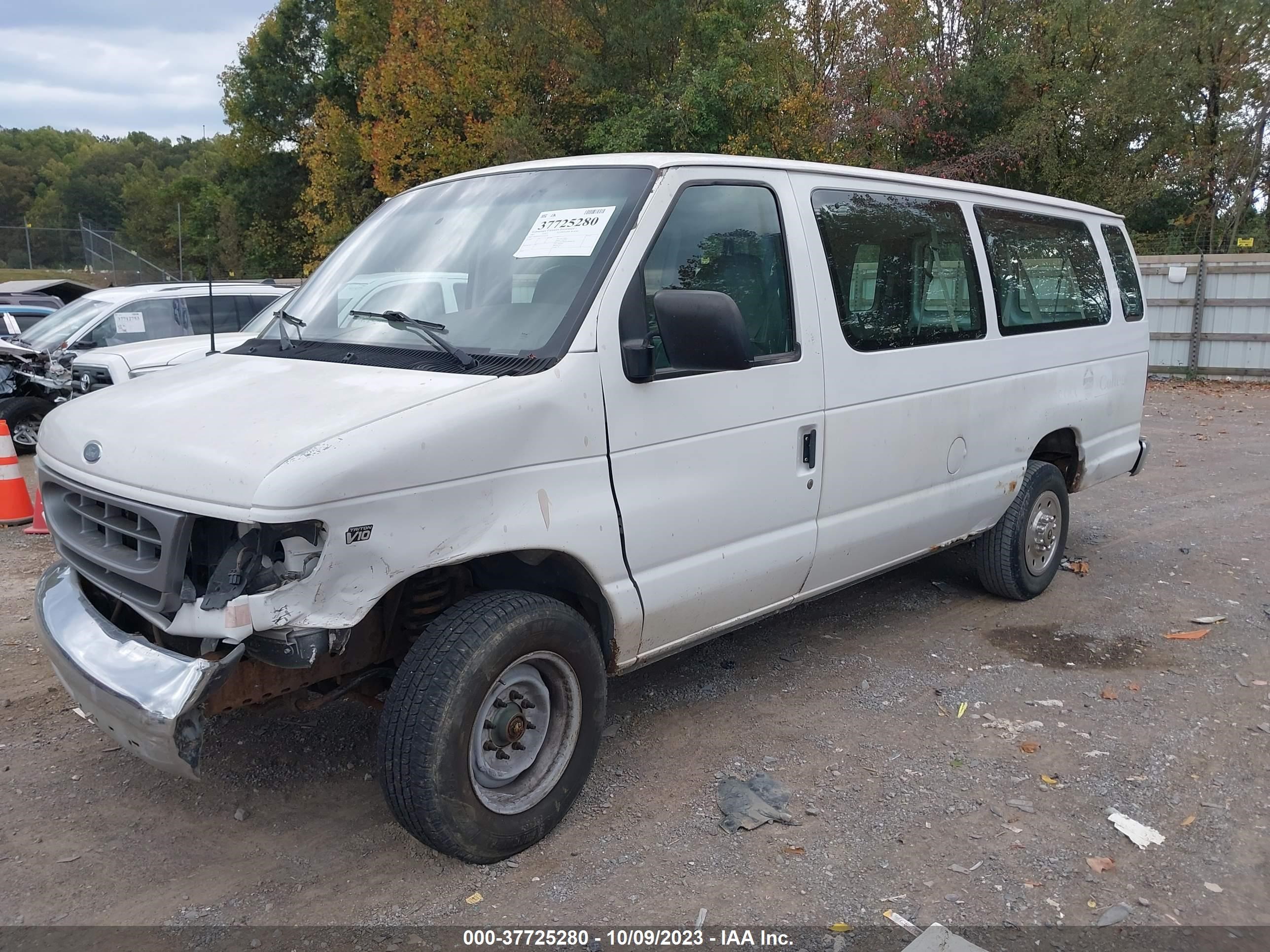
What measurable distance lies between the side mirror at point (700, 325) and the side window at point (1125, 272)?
4014 millimetres

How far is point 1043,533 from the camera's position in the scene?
19.1 ft

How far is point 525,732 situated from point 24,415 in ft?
32.2

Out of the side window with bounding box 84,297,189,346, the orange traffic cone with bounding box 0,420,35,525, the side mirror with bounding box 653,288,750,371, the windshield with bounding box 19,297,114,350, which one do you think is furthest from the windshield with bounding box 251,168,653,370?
the windshield with bounding box 19,297,114,350

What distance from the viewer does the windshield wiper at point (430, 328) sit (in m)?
3.18

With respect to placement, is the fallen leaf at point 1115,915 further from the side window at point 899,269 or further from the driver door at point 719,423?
the side window at point 899,269

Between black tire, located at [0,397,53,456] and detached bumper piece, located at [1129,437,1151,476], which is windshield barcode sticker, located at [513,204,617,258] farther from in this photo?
black tire, located at [0,397,53,456]

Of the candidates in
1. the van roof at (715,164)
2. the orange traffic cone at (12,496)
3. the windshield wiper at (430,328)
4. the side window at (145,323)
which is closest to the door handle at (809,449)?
the van roof at (715,164)

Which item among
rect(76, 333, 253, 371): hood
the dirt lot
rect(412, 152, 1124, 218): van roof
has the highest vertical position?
rect(412, 152, 1124, 218): van roof

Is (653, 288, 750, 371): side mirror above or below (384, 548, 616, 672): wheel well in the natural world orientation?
above

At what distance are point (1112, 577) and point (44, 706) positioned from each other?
5.98 metres

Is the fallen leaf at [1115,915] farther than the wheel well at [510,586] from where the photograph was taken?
No

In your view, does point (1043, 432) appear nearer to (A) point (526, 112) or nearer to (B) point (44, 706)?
(B) point (44, 706)

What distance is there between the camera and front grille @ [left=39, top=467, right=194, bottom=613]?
2.72 m

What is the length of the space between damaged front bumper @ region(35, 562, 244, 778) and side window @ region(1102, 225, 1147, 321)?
5.65 meters
